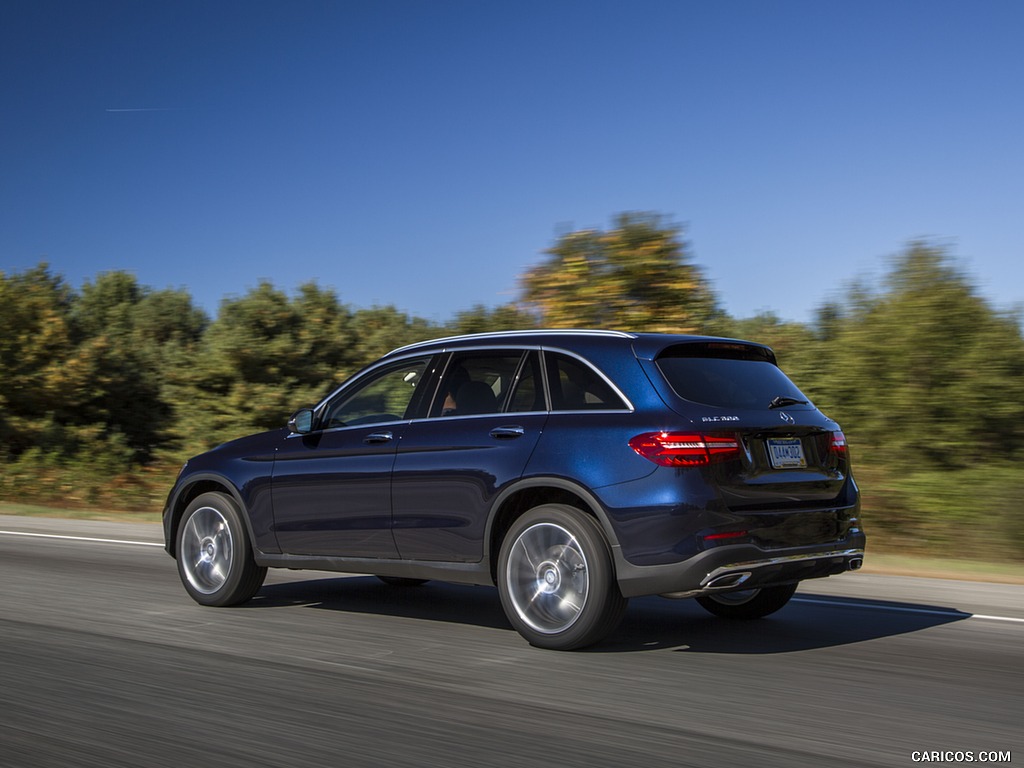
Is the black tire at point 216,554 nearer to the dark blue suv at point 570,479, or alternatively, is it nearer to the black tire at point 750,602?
the dark blue suv at point 570,479

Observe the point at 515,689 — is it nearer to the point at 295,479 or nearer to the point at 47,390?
the point at 295,479

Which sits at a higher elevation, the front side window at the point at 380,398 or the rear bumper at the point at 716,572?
the front side window at the point at 380,398

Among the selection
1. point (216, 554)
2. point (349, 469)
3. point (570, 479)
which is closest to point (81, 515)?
point (216, 554)

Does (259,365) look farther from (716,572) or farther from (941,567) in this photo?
(716,572)

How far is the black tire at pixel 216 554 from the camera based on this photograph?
27.0ft

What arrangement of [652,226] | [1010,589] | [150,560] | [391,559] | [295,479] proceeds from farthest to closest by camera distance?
[652,226]
[150,560]
[1010,589]
[295,479]
[391,559]

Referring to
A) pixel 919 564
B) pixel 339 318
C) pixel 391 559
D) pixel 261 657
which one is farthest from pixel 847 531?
pixel 339 318

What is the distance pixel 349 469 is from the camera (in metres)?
7.57

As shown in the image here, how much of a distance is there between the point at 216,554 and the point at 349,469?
5.01ft

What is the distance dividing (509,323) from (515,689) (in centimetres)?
1509

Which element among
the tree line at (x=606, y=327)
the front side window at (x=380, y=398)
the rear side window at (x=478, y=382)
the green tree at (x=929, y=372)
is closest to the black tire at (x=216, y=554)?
the front side window at (x=380, y=398)

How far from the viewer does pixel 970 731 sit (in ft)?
15.9

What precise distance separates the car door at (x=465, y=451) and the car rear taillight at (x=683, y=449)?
78 centimetres

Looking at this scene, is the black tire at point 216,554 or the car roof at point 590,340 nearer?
the car roof at point 590,340
